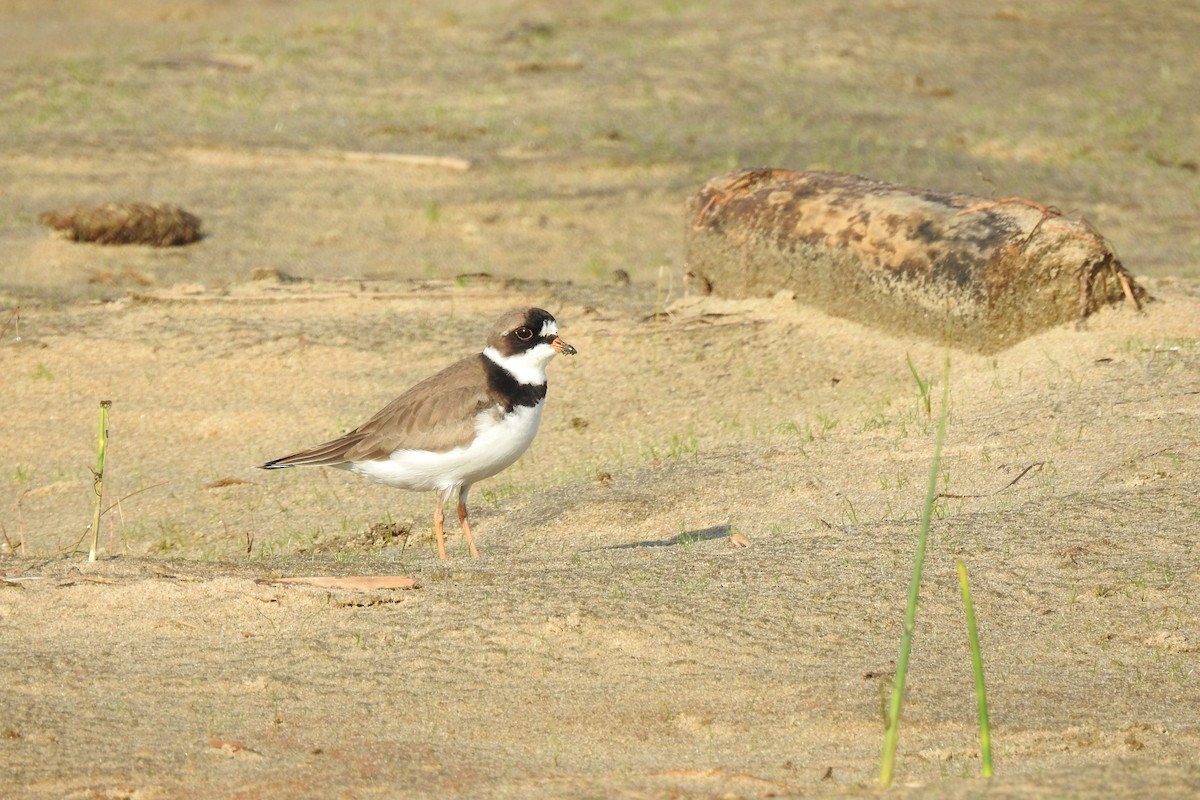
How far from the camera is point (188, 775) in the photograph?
10.7 ft

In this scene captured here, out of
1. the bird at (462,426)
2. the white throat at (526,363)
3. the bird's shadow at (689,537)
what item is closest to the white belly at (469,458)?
the bird at (462,426)

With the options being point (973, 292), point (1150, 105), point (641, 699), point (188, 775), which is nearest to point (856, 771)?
point (641, 699)

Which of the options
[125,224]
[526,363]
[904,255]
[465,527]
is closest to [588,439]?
[526,363]

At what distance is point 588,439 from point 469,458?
140cm

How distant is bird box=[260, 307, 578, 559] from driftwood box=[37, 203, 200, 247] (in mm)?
4469

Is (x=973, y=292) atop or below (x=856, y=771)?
atop

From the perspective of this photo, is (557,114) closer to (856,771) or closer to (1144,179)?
(1144,179)

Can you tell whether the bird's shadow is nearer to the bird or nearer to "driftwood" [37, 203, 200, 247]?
the bird

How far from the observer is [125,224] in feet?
30.8

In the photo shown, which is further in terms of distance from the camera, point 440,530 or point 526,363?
point 526,363

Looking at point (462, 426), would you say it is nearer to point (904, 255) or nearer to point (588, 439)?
point (588, 439)

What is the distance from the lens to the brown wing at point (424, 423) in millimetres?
5207

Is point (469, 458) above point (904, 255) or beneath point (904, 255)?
beneath

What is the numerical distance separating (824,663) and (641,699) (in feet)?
1.68
